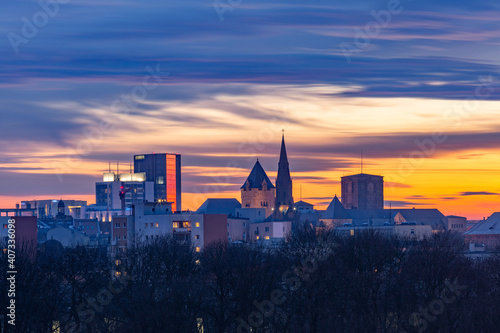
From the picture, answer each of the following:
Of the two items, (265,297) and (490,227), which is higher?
(490,227)

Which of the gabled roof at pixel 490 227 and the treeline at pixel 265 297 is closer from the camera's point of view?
the treeline at pixel 265 297

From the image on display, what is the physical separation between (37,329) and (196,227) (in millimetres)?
75690

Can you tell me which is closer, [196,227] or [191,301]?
[191,301]

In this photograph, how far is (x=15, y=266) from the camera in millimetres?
61156

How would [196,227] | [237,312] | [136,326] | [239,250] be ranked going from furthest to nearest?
[196,227] < [239,250] < [237,312] < [136,326]

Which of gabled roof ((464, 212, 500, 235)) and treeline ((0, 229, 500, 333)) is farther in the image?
gabled roof ((464, 212, 500, 235))

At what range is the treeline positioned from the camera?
171 ft

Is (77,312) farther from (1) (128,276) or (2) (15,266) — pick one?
(1) (128,276)

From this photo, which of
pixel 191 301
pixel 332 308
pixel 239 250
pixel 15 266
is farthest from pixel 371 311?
pixel 239 250

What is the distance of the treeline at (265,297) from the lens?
52.0m

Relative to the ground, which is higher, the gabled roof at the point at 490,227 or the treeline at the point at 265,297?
the gabled roof at the point at 490,227

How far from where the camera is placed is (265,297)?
2415 inches

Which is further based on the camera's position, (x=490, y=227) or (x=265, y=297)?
(x=490, y=227)

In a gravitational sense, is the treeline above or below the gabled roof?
below
